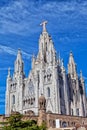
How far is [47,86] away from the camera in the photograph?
268 feet

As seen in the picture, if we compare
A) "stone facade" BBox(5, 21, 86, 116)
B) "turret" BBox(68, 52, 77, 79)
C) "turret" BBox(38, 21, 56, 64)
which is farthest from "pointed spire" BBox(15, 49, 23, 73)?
"turret" BBox(68, 52, 77, 79)

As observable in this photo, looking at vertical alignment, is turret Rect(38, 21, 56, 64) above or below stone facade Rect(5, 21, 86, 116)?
above

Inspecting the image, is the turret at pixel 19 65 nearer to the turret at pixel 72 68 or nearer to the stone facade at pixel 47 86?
the stone facade at pixel 47 86

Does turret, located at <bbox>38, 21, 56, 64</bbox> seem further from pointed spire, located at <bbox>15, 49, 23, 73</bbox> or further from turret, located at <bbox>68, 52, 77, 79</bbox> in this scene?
turret, located at <bbox>68, 52, 77, 79</bbox>

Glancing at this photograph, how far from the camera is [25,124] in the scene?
3909cm

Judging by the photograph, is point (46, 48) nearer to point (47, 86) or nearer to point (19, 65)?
point (19, 65)

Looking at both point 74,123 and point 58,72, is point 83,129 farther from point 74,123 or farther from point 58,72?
point 58,72

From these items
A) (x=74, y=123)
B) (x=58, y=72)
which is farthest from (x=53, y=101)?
(x=74, y=123)

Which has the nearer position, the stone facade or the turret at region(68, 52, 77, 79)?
the stone facade

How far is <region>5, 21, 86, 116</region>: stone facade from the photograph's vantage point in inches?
3130

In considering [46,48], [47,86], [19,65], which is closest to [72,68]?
[46,48]

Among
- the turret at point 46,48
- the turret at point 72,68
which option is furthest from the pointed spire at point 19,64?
the turret at point 72,68

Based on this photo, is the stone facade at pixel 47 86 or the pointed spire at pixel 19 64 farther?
the pointed spire at pixel 19 64

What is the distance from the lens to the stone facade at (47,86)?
79.5 meters
